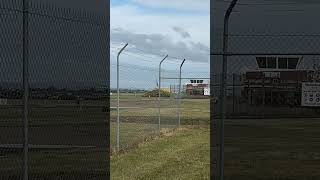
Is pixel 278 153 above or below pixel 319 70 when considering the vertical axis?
below

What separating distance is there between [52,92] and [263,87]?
3.74 m

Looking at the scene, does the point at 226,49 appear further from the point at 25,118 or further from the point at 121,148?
the point at 121,148

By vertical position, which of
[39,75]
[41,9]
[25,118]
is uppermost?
[41,9]

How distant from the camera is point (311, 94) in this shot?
8297mm

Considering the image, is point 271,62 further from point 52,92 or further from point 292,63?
point 52,92

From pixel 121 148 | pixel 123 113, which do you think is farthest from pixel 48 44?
pixel 123 113

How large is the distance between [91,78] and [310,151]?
21.1ft

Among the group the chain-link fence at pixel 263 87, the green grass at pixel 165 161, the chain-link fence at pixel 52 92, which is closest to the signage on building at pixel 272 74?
the chain-link fence at pixel 263 87

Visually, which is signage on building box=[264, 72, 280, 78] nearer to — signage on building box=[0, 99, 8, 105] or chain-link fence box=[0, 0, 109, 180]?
chain-link fence box=[0, 0, 109, 180]

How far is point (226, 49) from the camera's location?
7.88 metres

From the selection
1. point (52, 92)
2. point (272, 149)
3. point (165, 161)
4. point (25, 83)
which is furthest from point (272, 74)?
point (25, 83)

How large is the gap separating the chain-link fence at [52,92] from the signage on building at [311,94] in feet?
10.4

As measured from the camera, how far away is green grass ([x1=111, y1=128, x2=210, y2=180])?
10617mm

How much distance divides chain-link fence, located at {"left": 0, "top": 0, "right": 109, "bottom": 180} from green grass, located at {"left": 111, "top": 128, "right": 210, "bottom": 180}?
0.60 m
